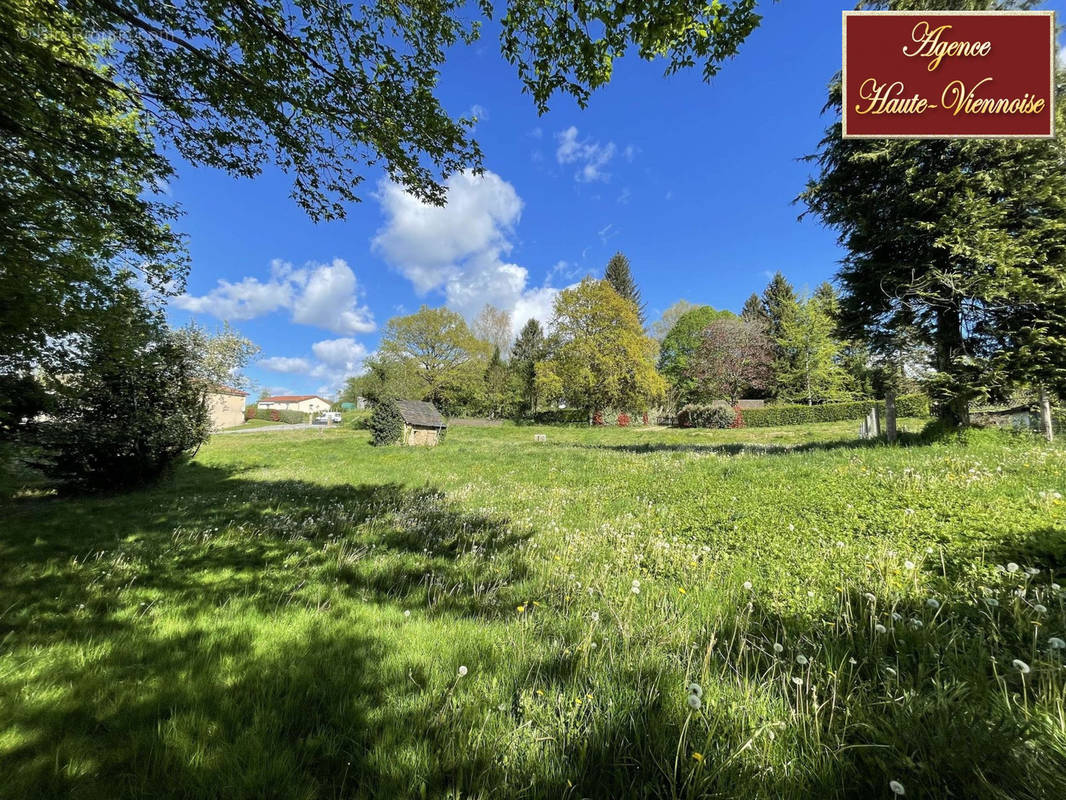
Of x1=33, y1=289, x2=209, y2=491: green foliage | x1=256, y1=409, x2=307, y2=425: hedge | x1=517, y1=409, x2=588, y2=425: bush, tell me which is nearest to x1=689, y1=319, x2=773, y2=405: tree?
x1=517, y1=409, x2=588, y2=425: bush

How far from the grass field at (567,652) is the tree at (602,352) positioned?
1034 inches

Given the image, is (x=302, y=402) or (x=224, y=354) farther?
(x=302, y=402)

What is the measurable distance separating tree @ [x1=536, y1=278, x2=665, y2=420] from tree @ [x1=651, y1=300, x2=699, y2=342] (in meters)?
23.3

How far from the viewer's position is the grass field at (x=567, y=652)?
185cm

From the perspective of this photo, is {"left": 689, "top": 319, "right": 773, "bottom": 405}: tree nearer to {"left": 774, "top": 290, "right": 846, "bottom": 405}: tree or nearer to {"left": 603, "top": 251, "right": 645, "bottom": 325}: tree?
{"left": 774, "top": 290, "right": 846, "bottom": 405}: tree

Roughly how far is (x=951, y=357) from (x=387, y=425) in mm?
25343

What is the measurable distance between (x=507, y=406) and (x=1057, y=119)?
41.1 meters

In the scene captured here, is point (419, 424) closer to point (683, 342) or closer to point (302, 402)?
point (683, 342)

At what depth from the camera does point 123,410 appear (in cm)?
1073

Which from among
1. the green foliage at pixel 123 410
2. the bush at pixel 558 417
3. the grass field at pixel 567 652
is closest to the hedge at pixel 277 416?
the bush at pixel 558 417

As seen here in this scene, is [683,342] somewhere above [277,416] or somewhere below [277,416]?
above

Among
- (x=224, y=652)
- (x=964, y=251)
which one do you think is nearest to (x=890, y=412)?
(x=964, y=251)

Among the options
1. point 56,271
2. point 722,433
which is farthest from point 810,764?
point 722,433

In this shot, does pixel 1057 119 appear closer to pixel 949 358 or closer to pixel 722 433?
pixel 949 358
